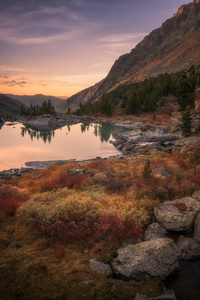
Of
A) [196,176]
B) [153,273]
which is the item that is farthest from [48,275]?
[196,176]

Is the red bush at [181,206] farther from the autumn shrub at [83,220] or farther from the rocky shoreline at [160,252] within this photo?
the autumn shrub at [83,220]

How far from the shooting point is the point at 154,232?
11078 millimetres

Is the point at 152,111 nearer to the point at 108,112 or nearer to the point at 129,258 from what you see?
the point at 108,112

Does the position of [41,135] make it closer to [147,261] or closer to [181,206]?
[181,206]

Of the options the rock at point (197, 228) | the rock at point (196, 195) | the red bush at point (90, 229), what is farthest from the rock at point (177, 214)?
the red bush at point (90, 229)

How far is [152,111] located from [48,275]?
10739 centimetres

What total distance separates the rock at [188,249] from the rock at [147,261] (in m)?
1.01

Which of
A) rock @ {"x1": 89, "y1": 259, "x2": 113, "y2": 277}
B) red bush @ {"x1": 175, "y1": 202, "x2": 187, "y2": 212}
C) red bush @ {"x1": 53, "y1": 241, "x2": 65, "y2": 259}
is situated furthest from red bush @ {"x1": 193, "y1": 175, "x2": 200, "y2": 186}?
red bush @ {"x1": 53, "y1": 241, "x2": 65, "y2": 259}

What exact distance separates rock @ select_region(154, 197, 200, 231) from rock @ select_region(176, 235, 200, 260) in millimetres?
1208

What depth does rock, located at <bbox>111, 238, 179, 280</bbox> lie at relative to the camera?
8.30m

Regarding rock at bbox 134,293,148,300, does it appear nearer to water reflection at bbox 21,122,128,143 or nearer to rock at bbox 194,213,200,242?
rock at bbox 194,213,200,242

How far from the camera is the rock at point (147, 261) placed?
27.2 ft

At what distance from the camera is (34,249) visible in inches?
387

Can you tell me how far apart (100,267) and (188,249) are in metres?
4.93
